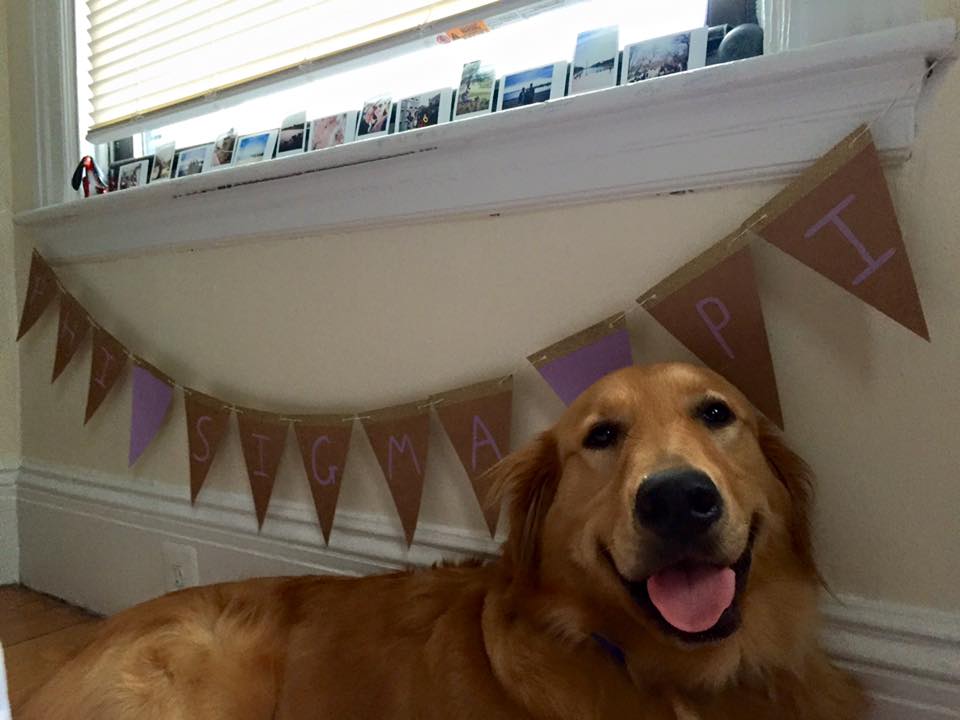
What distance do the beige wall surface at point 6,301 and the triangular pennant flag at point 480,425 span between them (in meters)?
1.72

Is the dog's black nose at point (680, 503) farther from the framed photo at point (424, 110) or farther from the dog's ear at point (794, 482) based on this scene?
the framed photo at point (424, 110)

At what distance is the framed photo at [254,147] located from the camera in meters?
1.75

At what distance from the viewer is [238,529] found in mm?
1743

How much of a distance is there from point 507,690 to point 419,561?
51 cm

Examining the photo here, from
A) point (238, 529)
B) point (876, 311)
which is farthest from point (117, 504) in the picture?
point (876, 311)

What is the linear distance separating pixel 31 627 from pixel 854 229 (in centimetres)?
222

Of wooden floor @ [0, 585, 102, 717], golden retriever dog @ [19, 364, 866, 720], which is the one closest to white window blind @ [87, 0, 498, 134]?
golden retriever dog @ [19, 364, 866, 720]

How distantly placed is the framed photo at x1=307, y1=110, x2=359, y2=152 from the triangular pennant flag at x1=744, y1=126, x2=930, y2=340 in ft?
3.21

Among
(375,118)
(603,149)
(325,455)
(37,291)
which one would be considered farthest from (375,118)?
(37,291)

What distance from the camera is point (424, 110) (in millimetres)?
1508

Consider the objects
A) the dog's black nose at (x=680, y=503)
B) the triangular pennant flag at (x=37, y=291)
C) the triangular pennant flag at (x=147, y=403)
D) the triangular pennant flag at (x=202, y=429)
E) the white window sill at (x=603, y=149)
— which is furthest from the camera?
the triangular pennant flag at (x=37, y=291)

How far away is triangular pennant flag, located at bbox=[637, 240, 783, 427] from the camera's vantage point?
103 cm

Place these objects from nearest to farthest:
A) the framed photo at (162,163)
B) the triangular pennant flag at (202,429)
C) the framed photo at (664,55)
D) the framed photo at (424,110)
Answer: the framed photo at (664,55) → the framed photo at (424,110) → the triangular pennant flag at (202,429) → the framed photo at (162,163)

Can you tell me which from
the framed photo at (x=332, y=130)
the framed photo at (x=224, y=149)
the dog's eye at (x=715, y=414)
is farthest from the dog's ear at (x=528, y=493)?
the framed photo at (x=224, y=149)
